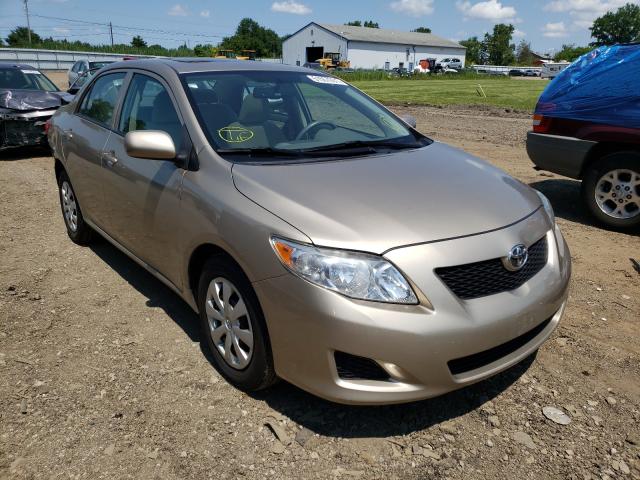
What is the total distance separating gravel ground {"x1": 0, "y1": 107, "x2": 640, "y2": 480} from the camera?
2.45m

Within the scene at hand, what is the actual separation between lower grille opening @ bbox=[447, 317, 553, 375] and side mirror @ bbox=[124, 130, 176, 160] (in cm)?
191

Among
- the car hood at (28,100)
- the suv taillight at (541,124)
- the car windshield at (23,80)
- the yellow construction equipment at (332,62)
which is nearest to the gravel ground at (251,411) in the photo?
the suv taillight at (541,124)

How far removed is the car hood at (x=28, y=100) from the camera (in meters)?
9.51

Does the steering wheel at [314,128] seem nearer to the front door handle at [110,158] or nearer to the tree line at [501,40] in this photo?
the front door handle at [110,158]

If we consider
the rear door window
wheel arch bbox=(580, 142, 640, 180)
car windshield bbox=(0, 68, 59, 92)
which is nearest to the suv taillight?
wheel arch bbox=(580, 142, 640, 180)

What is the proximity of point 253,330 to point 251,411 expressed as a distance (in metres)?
0.48

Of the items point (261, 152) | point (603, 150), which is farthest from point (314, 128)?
point (603, 150)

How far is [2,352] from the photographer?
3.36m

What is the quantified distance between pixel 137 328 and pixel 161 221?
2.83 ft

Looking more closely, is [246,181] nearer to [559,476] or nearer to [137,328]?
[137,328]

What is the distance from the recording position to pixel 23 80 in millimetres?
10516

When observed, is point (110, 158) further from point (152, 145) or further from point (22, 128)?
point (22, 128)

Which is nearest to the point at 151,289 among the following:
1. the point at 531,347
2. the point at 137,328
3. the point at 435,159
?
the point at 137,328

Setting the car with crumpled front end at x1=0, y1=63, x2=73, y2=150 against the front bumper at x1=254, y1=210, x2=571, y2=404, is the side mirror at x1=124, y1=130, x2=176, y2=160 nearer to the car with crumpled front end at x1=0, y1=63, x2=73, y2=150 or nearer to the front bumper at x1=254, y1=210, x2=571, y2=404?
the front bumper at x1=254, y1=210, x2=571, y2=404
